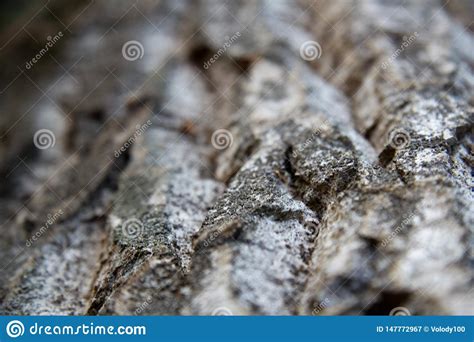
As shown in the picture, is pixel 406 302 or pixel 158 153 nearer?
pixel 406 302

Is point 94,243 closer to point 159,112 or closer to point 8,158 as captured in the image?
point 159,112

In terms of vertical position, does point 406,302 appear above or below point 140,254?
above

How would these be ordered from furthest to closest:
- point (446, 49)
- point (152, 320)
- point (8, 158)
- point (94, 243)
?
point (8, 158) < point (446, 49) < point (94, 243) < point (152, 320)

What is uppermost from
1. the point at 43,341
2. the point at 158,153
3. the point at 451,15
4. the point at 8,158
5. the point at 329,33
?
the point at 451,15

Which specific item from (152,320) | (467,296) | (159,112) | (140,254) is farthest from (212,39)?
(467,296)

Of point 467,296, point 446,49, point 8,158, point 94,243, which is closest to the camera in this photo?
point 467,296

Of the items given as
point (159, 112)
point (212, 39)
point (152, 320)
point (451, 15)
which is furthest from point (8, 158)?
point (451, 15)
